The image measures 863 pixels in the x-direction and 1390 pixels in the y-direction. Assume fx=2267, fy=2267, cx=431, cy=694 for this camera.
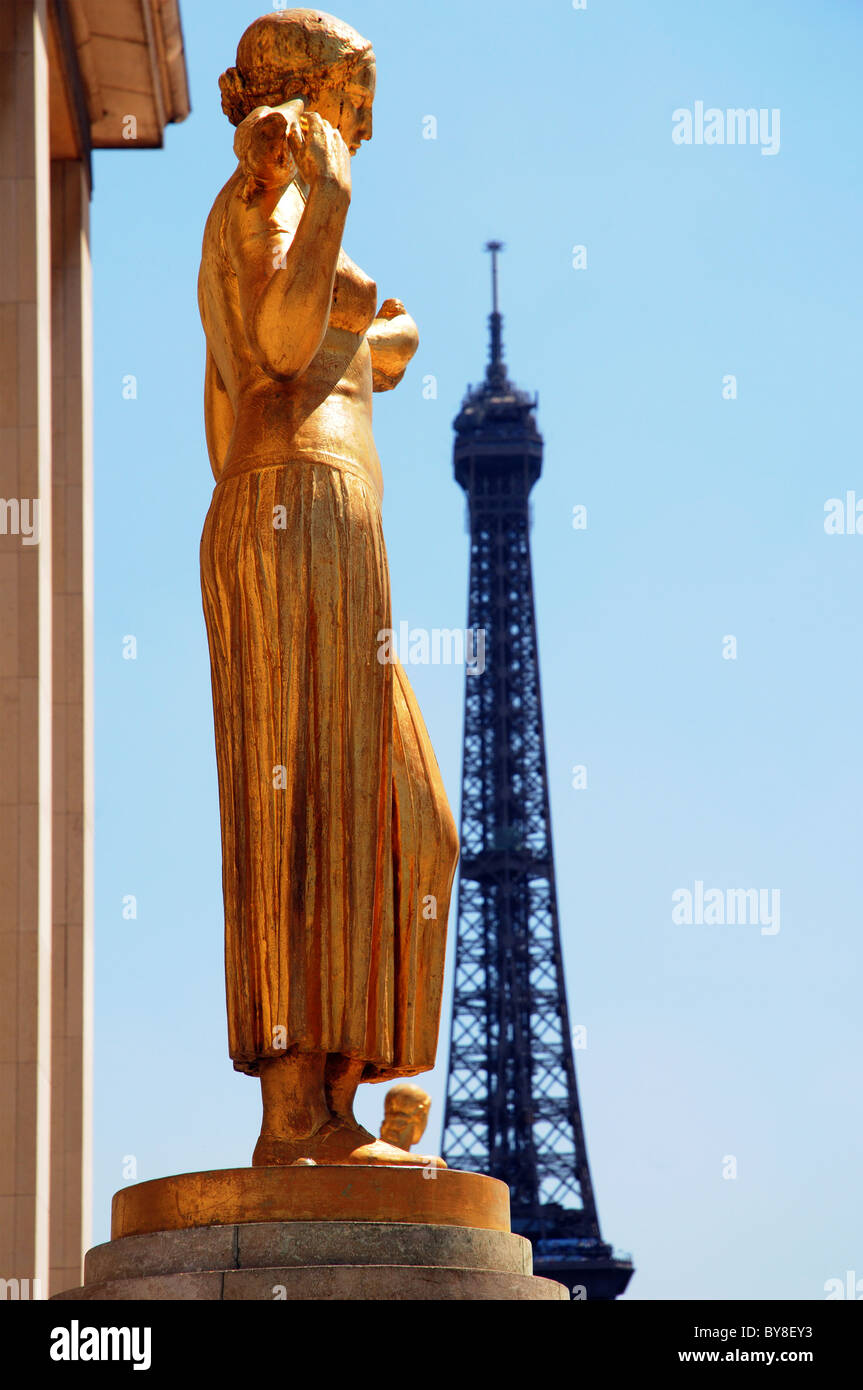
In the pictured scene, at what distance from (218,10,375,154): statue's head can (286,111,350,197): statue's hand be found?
13.4 inches

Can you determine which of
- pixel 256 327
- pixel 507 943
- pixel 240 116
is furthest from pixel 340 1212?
pixel 507 943

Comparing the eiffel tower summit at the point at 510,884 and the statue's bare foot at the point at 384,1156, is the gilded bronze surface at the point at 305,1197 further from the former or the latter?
the eiffel tower summit at the point at 510,884

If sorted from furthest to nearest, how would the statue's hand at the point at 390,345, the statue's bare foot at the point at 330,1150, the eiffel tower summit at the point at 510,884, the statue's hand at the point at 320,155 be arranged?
the eiffel tower summit at the point at 510,884 → the statue's hand at the point at 390,345 → the statue's hand at the point at 320,155 → the statue's bare foot at the point at 330,1150

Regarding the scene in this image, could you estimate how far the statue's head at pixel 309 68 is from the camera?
A: 8.90 m

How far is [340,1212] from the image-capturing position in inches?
294

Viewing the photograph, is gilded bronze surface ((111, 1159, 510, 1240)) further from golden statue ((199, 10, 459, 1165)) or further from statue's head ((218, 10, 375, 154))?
statue's head ((218, 10, 375, 154))

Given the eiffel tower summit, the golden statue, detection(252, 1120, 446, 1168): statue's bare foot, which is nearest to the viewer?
detection(252, 1120, 446, 1168): statue's bare foot

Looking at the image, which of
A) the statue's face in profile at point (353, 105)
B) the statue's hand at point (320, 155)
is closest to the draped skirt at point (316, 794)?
the statue's hand at point (320, 155)

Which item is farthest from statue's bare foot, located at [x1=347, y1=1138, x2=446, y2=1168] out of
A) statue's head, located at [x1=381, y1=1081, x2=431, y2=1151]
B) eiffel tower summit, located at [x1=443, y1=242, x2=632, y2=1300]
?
eiffel tower summit, located at [x1=443, y1=242, x2=632, y2=1300]

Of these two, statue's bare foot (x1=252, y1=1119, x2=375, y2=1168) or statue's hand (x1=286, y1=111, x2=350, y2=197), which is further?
statue's hand (x1=286, y1=111, x2=350, y2=197)

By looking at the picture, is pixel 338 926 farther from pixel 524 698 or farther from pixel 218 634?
pixel 524 698

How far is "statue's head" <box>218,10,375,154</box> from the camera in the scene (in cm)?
890

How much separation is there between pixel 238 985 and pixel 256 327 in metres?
2.43
